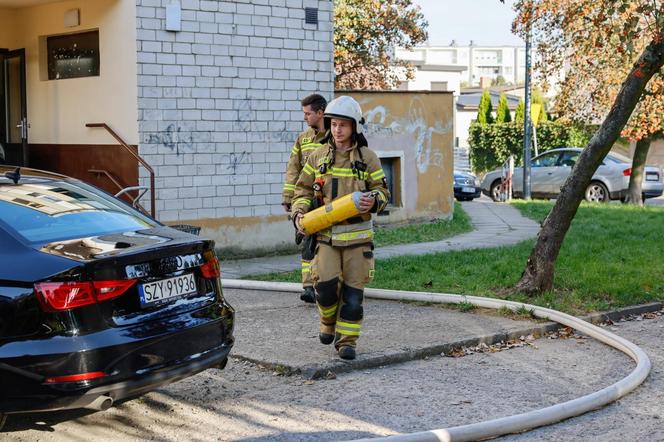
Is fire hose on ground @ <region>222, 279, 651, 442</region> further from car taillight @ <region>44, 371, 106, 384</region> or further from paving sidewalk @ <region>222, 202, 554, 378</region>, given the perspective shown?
car taillight @ <region>44, 371, 106, 384</region>

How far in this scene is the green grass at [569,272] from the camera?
9695mm

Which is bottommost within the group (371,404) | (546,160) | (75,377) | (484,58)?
(371,404)

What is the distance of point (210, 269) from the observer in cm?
594

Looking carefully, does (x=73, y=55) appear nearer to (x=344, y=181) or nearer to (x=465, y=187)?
(x=344, y=181)

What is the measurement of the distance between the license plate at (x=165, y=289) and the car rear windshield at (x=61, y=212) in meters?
0.51

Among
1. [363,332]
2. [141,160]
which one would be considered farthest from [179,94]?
[363,332]

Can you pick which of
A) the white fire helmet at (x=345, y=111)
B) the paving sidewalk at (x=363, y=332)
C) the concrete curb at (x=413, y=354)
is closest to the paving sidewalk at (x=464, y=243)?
the paving sidewalk at (x=363, y=332)

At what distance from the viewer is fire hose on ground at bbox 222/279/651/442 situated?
5.33m

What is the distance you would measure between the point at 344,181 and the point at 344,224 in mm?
351

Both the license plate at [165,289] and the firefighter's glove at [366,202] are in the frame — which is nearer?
the license plate at [165,289]

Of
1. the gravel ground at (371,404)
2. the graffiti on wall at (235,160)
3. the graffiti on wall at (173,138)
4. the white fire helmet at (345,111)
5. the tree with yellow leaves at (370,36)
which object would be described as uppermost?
the tree with yellow leaves at (370,36)

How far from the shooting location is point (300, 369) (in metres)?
6.80

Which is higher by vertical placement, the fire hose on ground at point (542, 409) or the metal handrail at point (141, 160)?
the metal handrail at point (141, 160)

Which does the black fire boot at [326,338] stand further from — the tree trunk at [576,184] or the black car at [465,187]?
the black car at [465,187]
